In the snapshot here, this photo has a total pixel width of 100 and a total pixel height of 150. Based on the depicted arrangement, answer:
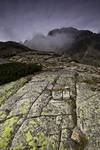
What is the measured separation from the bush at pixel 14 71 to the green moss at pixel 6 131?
6018mm

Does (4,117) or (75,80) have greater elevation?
(75,80)

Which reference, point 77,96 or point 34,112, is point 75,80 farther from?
point 34,112

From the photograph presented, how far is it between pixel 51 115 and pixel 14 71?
7.72 m

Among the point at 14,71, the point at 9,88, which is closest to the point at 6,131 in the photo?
the point at 9,88

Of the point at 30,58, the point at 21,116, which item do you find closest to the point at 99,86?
the point at 21,116

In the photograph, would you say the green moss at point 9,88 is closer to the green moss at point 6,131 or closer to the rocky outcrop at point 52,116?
the rocky outcrop at point 52,116

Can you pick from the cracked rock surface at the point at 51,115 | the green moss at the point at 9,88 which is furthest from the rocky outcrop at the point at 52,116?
the green moss at the point at 9,88

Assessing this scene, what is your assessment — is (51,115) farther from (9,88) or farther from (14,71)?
(14,71)

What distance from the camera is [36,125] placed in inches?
427

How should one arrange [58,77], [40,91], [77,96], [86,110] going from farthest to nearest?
[58,77]
[40,91]
[77,96]
[86,110]

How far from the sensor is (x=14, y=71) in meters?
18.3

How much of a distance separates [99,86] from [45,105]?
14.6ft

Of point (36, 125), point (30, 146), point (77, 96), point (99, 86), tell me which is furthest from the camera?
point (99, 86)

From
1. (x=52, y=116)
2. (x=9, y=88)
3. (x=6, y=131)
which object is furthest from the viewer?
(x=9, y=88)
